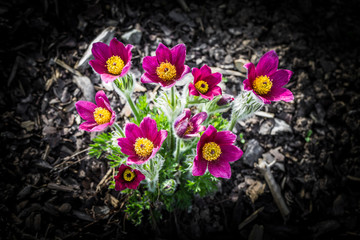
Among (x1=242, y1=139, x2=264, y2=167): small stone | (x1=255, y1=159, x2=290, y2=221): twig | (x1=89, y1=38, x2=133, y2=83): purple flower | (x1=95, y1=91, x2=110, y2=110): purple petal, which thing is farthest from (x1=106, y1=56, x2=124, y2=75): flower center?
(x1=255, y1=159, x2=290, y2=221): twig

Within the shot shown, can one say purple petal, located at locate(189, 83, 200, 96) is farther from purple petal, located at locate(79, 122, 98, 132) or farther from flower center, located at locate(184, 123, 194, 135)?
purple petal, located at locate(79, 122, 98, 132)

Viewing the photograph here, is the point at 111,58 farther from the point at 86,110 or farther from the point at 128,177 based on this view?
the point at 128,177

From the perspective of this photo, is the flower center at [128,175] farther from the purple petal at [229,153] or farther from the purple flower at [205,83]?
the purple flower at [205,83]

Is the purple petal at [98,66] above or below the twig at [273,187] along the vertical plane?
above

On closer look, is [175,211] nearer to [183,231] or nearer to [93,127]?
[183,231]

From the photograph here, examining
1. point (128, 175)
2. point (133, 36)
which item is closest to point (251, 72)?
point (128, 175)

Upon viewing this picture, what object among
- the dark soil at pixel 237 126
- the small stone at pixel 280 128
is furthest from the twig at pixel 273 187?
the small stone at pixel 280 128
